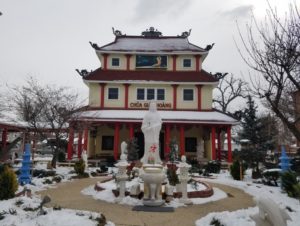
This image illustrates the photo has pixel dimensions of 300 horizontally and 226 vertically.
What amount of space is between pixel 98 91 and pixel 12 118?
7.63 metres

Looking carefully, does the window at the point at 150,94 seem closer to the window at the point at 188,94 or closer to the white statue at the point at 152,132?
the window at the point at 188,94

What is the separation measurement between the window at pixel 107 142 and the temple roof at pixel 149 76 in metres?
5.25

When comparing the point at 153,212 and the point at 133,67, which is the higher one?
the point at 133,67

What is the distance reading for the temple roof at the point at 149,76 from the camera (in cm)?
2695

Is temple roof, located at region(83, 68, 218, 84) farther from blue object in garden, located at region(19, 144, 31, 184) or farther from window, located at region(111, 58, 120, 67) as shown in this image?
blue object in garden, located at region(19, 144, 31, 184)

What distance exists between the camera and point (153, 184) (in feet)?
31.7

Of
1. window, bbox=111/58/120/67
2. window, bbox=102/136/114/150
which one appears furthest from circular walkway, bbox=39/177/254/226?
window, bbox=111/58/120/67

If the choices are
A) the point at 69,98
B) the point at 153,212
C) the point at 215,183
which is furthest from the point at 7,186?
the point at 69,98

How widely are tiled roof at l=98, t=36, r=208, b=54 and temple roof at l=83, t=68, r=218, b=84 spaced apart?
207 cm

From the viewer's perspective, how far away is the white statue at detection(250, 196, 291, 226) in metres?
4.50

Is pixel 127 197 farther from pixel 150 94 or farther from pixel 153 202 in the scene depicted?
pixel 150 94

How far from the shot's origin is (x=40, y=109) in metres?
20.6

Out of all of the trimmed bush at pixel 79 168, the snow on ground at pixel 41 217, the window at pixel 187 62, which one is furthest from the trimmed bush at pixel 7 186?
the window at pixel 187 62

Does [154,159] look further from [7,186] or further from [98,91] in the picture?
[98,91]
